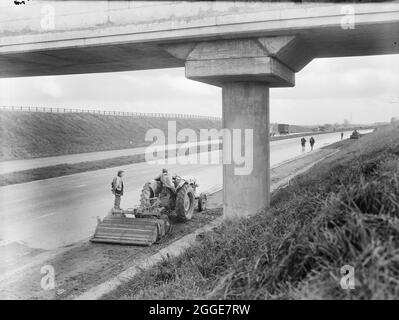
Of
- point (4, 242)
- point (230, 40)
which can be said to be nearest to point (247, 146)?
point (230, 40)

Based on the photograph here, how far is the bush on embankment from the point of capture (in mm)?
36281

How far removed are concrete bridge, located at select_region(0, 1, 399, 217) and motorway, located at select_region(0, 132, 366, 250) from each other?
15.4 ft

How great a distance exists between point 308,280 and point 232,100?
7321mm

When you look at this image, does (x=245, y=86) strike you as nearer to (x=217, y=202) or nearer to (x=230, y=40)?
(x=230, y=40)

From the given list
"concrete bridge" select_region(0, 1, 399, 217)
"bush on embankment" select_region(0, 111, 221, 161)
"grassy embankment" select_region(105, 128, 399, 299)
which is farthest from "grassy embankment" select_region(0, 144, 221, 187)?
"grassy embankment" select_region(105, 128, 399, 299)

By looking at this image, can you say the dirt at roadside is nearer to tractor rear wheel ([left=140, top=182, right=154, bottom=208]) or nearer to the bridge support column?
tractor rear wheel ([left=140, top=182, right=154, bottom=208])

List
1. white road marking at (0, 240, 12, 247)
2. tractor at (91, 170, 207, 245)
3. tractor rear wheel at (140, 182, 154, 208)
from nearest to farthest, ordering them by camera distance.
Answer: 1. tractor at (91, 170, 207, 245)
2. white road marking at (0, 240, 12, 247)
3. tractor rear wheel at (140, 182, 154, 208)

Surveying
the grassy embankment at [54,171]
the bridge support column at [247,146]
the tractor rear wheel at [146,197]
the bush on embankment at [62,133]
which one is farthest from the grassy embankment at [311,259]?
the bush on embankment at [62,133]

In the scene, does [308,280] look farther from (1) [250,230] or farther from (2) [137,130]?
(2) [137,130]

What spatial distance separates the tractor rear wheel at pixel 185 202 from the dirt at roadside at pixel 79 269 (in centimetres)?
52

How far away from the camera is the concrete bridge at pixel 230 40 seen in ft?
29.6

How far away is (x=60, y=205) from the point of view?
1452 cm

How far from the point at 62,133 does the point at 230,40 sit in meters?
37.4

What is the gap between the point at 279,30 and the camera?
916 centimetres
